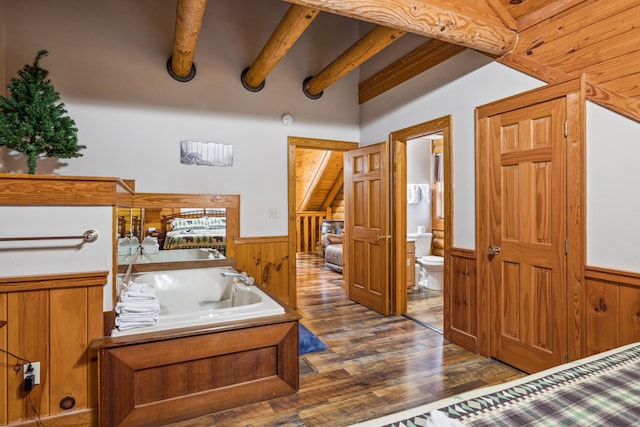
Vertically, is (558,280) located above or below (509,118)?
below

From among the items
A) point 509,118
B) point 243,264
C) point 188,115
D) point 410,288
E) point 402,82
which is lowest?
point 410,288

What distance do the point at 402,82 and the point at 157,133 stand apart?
254 cm

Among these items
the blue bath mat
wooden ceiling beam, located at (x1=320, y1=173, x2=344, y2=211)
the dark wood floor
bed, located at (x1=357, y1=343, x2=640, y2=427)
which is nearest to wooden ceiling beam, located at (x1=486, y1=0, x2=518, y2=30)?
bed, located at (x1=357, y1=343, x2=640, y2=427)

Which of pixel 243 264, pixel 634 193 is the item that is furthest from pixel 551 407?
pixel 243 264

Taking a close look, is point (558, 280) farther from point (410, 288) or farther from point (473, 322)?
point (410, 288)

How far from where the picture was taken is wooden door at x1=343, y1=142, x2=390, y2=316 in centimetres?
379

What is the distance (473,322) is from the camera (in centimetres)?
283

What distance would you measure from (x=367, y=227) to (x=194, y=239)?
1.94m

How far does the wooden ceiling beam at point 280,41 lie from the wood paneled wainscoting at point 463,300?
2.17m

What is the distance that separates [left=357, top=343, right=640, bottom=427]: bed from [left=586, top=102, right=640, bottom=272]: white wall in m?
1.08

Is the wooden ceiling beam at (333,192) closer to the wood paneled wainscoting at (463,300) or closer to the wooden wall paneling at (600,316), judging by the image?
the wood paneled wainscoting at (463,300)

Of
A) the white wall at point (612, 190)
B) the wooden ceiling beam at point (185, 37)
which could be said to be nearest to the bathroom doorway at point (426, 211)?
the white wall at point (612, 190)

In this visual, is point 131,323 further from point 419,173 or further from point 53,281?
point 419,173

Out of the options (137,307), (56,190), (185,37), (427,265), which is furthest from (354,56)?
(427,265)
